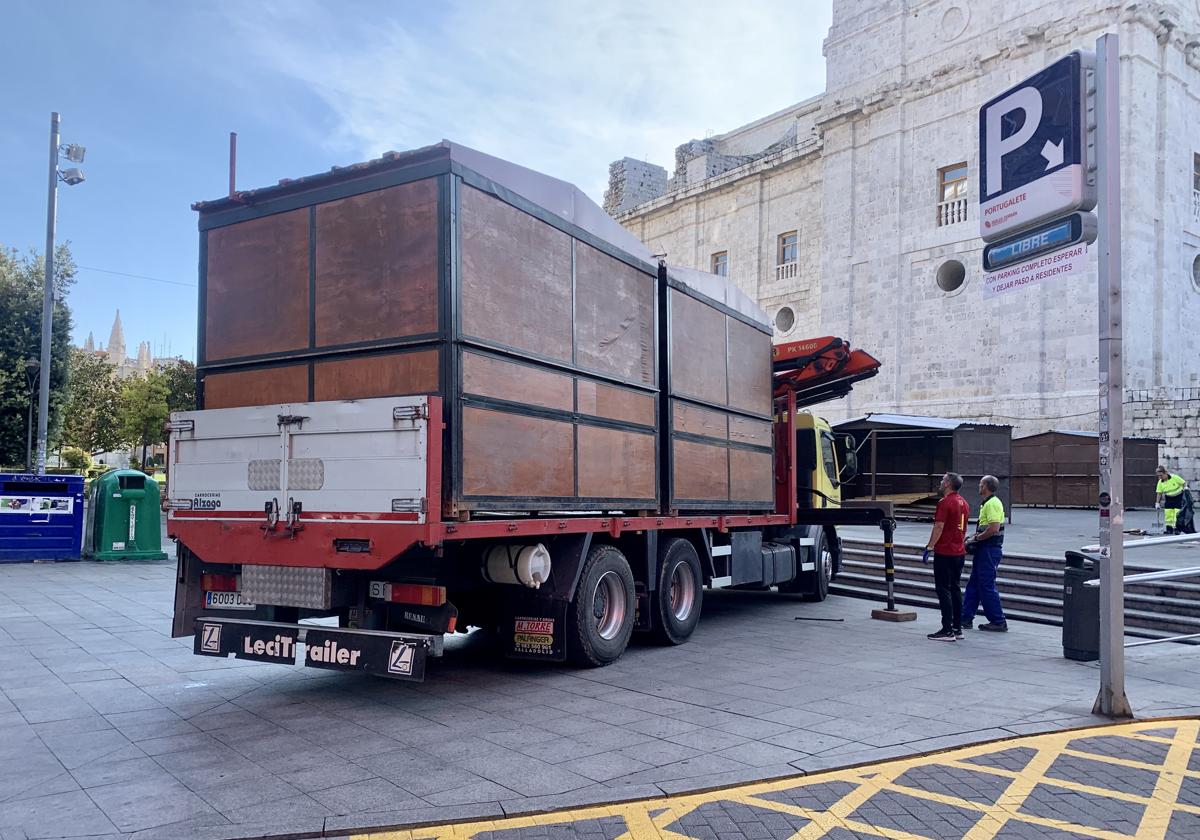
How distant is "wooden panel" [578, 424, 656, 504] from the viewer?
7.55m

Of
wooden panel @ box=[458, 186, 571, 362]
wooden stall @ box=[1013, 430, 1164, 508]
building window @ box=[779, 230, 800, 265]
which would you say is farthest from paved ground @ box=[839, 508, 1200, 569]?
building window @ box=[779, 230, 800, 265]

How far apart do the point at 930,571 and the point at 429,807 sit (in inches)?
428

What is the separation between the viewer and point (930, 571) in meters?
13.6

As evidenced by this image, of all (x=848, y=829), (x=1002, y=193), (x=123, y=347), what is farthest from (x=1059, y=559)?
(x=123, y=347)

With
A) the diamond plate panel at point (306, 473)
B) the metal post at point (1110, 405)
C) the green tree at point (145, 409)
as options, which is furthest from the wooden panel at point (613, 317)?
the green tree at point (145, 409)

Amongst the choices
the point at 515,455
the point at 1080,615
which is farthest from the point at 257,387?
the point at 1080,615

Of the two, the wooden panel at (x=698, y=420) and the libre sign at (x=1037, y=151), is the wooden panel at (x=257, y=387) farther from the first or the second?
the libre sign at (x=1037, y=151)

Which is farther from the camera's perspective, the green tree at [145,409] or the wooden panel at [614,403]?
the green tree at [145,409]

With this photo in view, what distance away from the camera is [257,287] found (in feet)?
22.8

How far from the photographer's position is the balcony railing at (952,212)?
103 ft

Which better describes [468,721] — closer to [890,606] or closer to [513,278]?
[513,278]

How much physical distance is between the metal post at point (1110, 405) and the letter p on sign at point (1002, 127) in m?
0.54

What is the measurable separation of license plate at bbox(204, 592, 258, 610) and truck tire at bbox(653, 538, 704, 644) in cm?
373

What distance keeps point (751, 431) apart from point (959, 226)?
24.0 meters
